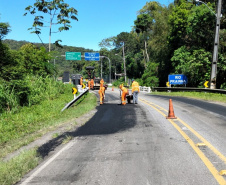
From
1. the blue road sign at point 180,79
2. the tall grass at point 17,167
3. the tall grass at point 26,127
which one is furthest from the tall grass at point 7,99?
the blue road sign at point 180,79

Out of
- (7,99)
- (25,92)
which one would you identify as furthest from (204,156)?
(25,92)

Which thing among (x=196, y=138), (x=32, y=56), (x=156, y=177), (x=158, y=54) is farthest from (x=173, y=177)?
(x=158, y=54)

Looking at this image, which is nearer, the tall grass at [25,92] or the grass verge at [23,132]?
the grass verge at [23,132]

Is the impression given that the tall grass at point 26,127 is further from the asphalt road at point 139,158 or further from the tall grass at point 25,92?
the asphalt road at point 139,158

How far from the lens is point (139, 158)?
16.7 feet

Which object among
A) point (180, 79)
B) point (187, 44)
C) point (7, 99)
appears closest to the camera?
point (7, 99)

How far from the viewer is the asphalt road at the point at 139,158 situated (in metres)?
4.12

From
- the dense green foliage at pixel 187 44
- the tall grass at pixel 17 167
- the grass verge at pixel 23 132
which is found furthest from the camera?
the dense green foliage at pixel 187 44

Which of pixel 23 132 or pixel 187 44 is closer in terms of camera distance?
pixel 23 132

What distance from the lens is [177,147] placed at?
578cm

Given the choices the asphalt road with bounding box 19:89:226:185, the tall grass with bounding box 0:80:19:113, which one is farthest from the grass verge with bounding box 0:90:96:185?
the tall grass with bounding box 0:80:19:113

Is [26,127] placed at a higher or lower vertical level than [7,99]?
lower

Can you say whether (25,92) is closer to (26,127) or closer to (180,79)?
(26,127)

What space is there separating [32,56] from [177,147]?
1713 centimetres
